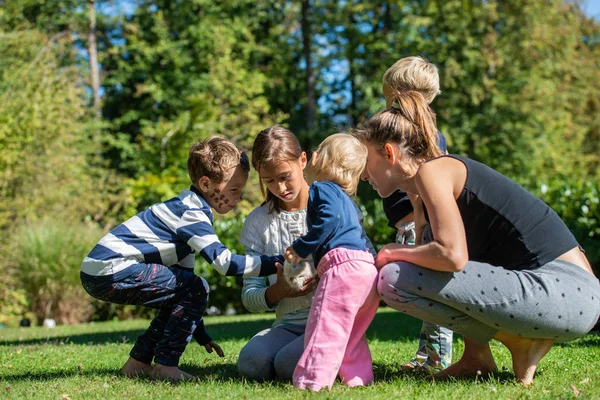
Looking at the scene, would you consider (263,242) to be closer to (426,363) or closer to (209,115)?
(426,363)

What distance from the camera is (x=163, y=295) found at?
154 inches

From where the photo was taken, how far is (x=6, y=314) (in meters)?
11.2

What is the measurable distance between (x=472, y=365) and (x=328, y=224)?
3.68 ft

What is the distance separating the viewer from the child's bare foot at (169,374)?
3.79m

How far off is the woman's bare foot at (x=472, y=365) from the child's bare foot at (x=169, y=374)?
1.38 metres

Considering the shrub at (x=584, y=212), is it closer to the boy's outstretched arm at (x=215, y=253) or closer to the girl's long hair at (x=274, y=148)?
the girl's long hair at (x=274, y=148)

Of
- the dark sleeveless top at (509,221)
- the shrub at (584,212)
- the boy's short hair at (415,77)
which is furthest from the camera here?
Result: the shrub at (584,212)

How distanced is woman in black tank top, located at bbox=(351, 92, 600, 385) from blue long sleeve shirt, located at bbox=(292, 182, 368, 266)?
200 mm

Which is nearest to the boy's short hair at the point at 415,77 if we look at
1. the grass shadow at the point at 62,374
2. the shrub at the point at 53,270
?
the grass shadow at the point at 62,374

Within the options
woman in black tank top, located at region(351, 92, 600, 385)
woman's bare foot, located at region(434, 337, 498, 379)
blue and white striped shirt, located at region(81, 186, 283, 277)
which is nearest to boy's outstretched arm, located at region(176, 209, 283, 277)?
blue and white striped shirt, located at region(81, 186, 283, 277)

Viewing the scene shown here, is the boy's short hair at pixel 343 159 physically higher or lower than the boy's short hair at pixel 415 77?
lower

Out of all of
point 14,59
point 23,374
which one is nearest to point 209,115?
point 14,59

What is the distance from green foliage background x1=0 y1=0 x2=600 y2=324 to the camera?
1423 cm

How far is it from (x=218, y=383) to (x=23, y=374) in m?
1.46
